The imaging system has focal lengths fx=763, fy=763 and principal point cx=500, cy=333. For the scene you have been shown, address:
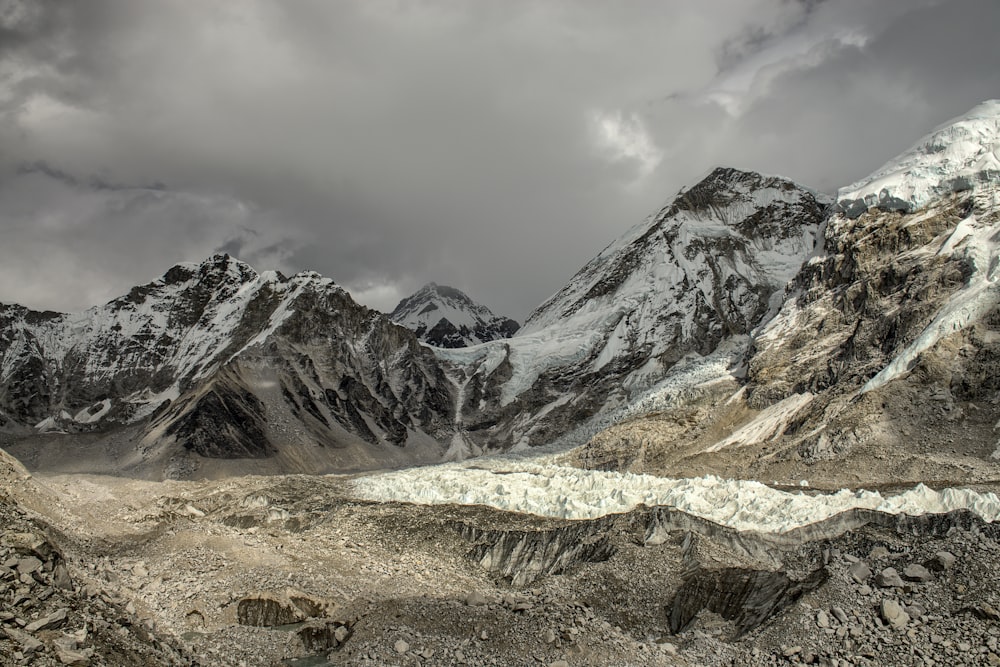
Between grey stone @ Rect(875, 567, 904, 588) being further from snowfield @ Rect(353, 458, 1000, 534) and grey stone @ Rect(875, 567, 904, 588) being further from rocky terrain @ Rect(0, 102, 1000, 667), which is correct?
snowfield @ Rect(353, 458, 1000, 534)

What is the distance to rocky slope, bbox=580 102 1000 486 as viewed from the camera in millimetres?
55688

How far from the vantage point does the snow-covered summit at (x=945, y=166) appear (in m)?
81.4

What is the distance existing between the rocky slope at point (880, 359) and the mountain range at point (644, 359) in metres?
0.24

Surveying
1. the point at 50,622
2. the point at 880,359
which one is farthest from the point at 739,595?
the point at 880,359

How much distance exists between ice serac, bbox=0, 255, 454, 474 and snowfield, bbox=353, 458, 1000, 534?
147 ft

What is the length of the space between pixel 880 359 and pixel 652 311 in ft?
234

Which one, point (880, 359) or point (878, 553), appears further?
point (880, 359)

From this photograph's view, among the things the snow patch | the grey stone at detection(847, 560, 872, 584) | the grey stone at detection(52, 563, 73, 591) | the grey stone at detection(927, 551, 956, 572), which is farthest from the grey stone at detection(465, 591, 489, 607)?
the snow patch

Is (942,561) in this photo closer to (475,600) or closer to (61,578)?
(475,600)

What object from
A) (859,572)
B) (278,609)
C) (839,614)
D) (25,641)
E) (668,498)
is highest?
(25,641)

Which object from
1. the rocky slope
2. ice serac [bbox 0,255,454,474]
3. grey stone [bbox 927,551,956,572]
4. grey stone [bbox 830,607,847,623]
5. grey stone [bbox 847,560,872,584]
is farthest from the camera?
ice serac [bbox 0,255,454,474]

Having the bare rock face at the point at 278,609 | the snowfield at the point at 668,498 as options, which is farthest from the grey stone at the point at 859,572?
the bare rock face at the point at 278,609

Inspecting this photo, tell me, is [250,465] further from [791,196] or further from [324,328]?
[791,196]

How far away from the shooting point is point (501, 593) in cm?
3362
